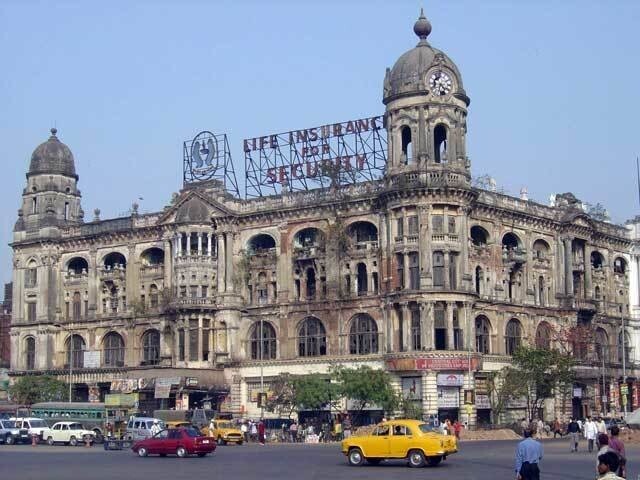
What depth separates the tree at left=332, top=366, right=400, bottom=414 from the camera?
84.4 metres

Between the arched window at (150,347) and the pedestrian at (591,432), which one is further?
the arched window at (150,347)

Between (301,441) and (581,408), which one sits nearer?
(301,441)

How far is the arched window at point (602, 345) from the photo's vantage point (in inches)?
4213

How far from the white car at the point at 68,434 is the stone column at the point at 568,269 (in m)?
45.4

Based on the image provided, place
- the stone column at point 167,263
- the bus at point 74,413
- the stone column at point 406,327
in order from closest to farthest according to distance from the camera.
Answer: the bus at point 74,413, the stone column at point 406,327, the stone column at point 167,263

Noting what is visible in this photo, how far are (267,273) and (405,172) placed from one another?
55.3 ft

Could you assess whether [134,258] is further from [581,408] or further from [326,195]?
[581,408]

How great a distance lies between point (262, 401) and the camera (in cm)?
9512

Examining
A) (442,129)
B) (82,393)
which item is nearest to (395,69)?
(442,129)

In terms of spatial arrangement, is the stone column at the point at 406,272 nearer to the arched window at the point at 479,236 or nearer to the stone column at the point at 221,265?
the arched window at the point at 479,236

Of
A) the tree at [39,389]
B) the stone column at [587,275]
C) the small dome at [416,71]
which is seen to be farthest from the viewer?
the stone column at [587,275]

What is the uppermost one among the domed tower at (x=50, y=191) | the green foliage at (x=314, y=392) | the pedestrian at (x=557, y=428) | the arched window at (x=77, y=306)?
the domed tower at (x=50, y=191)

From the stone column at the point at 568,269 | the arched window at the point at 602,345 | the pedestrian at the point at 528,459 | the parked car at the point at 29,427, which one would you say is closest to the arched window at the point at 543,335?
the stone column at the point at 568,269

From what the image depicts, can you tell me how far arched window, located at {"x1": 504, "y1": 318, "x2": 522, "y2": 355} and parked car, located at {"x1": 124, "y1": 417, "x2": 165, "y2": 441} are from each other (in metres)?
34.9
